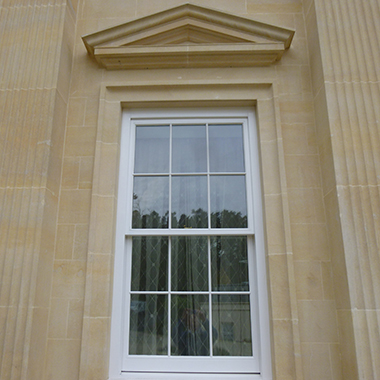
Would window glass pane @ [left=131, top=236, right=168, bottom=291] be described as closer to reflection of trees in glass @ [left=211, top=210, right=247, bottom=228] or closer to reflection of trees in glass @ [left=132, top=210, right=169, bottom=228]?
reflection of trees in glass @ [left=132, top=210, right=169, bottom=228]

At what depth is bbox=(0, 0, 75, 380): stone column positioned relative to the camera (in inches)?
128

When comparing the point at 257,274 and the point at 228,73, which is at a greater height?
the point at 228,73

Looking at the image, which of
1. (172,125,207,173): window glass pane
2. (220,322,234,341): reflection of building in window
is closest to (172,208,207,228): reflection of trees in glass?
(172,125,207,173): window glass pane

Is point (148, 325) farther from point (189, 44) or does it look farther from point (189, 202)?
point (189, 44)

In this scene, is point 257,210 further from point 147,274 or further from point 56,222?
point 56,222

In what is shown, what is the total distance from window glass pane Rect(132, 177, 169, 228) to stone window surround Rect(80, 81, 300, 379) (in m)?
0.25

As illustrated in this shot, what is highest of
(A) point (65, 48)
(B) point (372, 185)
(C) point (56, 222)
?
(A) point (65, 48)

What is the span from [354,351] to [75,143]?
10.6ft

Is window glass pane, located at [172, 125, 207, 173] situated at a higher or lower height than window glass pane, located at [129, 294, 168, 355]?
higher

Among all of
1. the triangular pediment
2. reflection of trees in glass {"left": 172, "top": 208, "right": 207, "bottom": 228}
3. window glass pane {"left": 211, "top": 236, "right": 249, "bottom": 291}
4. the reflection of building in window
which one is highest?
the triangular pediment

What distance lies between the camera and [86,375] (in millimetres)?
3314

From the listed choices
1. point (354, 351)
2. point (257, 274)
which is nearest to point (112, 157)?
point (257, 274)

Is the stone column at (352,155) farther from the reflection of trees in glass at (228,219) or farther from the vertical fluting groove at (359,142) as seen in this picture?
the reflection of trees in glass at (228,219)

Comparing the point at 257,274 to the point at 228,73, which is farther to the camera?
the point at 228,73
